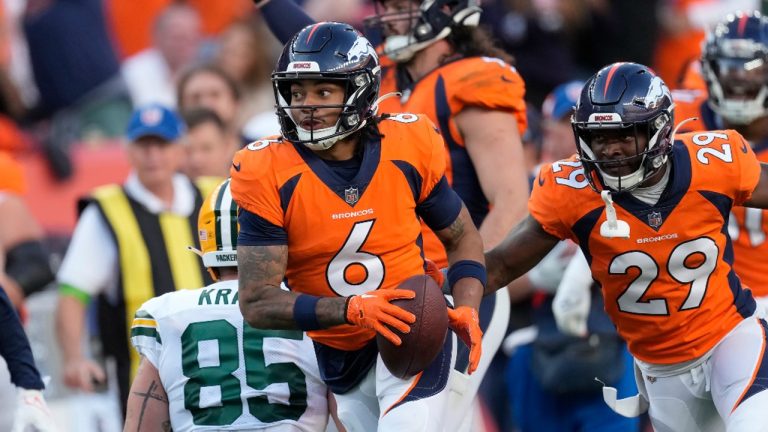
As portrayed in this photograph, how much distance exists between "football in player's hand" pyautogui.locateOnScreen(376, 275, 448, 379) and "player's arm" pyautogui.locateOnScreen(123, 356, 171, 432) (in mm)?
851

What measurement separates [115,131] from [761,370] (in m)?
6.45

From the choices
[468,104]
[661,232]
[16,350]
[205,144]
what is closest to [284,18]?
[468,104]

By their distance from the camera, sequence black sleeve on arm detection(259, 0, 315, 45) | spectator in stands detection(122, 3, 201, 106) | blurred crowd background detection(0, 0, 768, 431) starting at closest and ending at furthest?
black sleeve on arm detection(259, 0, 315, 45) → blurred crowd background detection(0, 0, 768, 431) → spectator in stands detection(122, 3, 201, 106)

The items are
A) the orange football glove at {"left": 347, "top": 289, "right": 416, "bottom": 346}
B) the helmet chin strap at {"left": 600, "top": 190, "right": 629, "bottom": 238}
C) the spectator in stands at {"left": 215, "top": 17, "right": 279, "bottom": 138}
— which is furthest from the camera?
the spectator in stands at {"left": 215, "top": 17, "right": 279, "bottom": 138}

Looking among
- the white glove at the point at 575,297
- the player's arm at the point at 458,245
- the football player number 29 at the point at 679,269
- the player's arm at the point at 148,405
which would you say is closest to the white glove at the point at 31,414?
the player's arm at the point at 148,405

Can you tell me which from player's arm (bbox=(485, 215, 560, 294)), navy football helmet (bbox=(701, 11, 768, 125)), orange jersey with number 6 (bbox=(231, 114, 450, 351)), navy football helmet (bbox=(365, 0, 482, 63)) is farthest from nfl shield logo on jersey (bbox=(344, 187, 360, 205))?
navy football helmet (bbox=(701, 11, 768, 125))

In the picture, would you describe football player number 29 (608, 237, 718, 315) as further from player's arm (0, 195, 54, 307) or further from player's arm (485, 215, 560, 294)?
player's arm (0, 195, 54, 307)

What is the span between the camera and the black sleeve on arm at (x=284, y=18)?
21.0 ft

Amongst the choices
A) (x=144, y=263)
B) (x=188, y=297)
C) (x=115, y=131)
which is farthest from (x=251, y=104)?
(x=188, y=297)

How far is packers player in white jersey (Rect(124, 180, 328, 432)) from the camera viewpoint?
16.9ft

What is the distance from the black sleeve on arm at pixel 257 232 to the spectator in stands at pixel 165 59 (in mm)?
5949

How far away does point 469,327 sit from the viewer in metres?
4.95

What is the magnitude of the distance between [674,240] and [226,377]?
5.15ft

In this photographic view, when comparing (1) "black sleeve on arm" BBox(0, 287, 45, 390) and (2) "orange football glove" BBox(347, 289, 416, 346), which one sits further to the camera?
(1) "black sleeve on arm" BBox(0, 287, 45, 390)
